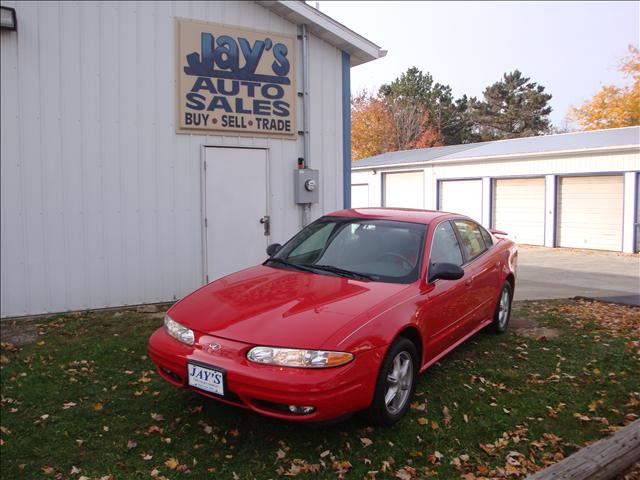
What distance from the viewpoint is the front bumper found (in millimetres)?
3148

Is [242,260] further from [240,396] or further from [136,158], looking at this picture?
[240,396]

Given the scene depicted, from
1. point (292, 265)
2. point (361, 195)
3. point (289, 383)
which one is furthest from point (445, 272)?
point (361, 195)

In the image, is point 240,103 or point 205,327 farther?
point 240,103

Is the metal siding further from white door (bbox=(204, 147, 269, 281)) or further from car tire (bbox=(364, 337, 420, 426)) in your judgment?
car tire (bbox=(364, 337, 420, 426))

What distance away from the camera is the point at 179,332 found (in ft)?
12.3

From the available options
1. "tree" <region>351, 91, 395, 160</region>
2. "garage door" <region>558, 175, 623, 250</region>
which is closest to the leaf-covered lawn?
"garage door" <region>558, 175, 623, 250</region>

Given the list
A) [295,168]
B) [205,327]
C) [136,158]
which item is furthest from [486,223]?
[205,327]

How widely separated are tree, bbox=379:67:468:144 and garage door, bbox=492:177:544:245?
2404 cm

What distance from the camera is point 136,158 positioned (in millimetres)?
7363

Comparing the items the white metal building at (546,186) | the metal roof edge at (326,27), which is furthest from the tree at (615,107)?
the metal roof edge at (326,27)

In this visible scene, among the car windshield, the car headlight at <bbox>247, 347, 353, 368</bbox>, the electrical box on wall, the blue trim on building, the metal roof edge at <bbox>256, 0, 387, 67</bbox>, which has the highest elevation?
the metal roof edge at <bbox>256, 0, 387, 67</bbox>

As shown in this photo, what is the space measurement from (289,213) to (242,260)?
1082 mm

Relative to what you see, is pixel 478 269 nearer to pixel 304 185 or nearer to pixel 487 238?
pixel 487 238

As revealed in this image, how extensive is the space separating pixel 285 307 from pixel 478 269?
95.1 inches
